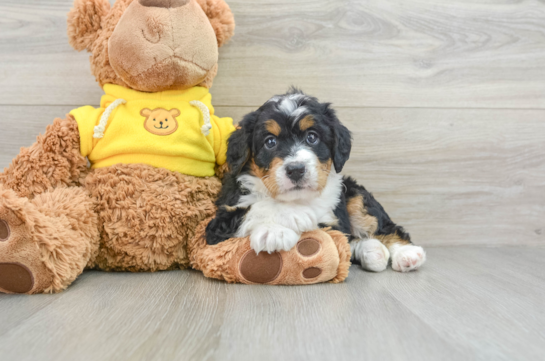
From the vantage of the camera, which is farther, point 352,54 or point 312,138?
point 352,54

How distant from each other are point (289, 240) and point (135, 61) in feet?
3.04

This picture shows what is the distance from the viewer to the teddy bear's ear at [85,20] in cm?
178

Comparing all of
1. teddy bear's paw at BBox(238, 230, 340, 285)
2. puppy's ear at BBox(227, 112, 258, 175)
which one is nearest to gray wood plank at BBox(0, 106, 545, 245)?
puppy's ear at BBox(227, 112, 258, 175)

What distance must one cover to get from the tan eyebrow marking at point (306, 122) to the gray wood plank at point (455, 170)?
0.79 m

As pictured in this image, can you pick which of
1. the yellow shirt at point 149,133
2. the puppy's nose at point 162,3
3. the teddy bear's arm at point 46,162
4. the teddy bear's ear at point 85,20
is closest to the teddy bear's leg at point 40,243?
the teddy bear's arm at point 46,162

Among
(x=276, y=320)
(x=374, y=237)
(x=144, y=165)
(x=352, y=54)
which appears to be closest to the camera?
(x=276, y=320)

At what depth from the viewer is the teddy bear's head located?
1.62 meters

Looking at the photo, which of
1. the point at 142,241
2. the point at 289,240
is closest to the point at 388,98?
the point at 289,240

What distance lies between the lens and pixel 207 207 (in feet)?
5.81

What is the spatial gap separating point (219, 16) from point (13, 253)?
4.19ft

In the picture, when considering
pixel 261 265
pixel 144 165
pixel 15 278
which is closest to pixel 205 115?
pixel 144 165

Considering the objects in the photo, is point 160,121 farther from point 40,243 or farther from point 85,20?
point 40,243

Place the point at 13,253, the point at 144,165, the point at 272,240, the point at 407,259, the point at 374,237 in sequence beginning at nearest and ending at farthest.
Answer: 1. the point at 13,253
2. the point at 272,240
3. the point at 144,165
4. the point at 407,259
5. the point at 374,237

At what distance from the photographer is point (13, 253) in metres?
1.34
